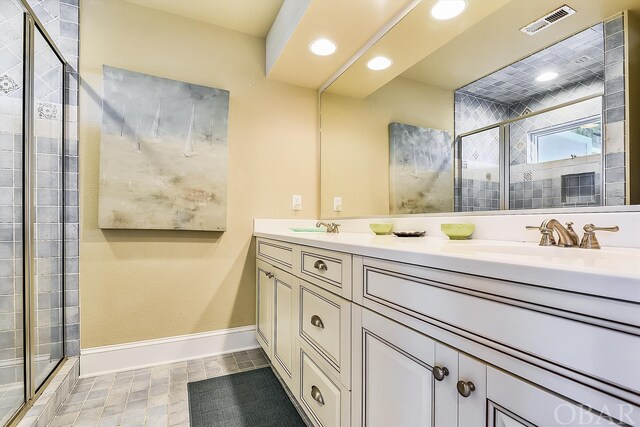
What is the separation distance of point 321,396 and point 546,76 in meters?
1.45

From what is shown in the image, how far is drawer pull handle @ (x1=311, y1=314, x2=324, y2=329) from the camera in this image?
1.18 m

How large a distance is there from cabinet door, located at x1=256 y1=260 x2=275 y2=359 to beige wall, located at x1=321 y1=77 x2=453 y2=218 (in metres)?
0.69

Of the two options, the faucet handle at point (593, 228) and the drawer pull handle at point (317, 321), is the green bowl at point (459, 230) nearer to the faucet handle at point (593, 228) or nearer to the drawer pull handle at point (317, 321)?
the faucet handle at point (593, 228)

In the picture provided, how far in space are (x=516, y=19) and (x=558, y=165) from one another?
62cm

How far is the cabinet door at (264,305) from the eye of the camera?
1.78 meters

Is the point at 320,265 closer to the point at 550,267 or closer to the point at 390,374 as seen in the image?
the point at 390,374

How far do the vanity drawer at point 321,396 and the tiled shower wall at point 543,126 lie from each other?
93cm

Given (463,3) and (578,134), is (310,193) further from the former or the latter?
(578,134)

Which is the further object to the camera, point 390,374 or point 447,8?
point 447,8

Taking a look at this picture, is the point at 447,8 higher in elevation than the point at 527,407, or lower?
higher

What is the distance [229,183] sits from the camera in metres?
2.14

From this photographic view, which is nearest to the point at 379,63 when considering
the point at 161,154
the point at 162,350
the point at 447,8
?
the point at 447,8

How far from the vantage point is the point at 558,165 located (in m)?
1.04

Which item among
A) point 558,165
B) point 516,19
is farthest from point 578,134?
point 516,19
